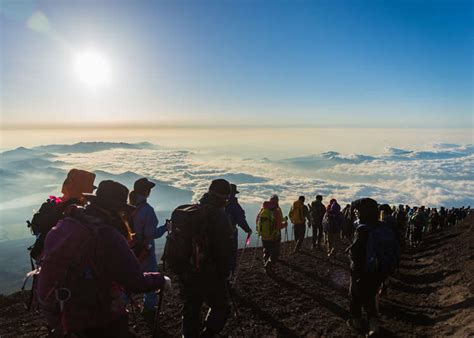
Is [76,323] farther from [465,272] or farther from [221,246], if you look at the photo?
[465,272]

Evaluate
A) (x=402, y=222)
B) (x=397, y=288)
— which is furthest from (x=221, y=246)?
(x=402, y=222)

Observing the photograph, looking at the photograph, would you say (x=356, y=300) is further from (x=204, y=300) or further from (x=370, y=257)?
(x=204, y=300)

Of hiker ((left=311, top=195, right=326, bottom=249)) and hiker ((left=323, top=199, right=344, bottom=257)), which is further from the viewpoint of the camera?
hiker ((left=311, top=195, right=326, bottom=249))

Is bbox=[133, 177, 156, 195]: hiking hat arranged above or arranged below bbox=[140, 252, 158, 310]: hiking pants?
above

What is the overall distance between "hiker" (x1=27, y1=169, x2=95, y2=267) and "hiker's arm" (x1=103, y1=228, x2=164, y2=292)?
1124mm

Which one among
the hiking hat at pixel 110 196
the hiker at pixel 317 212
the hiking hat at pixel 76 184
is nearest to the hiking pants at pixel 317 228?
the hiker at pixel 317 212

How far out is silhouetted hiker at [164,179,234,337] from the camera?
A: 4.59 metres

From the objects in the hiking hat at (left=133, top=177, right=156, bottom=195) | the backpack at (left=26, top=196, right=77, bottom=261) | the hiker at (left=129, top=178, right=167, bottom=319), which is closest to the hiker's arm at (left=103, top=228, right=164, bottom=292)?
the backpack at (left=26, top=196, right=77, bottom=261)

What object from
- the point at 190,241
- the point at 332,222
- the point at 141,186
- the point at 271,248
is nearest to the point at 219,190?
the point at 190,241

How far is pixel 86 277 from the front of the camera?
2896mm

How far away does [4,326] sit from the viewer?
717 centimetres

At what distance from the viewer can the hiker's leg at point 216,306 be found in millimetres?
4730

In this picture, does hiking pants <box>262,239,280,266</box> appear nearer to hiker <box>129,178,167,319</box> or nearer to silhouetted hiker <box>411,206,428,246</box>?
hiker <box>129,178,167,319</box>

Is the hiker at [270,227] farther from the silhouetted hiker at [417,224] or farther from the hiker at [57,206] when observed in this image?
the silhouetted hiker at [417,224]
